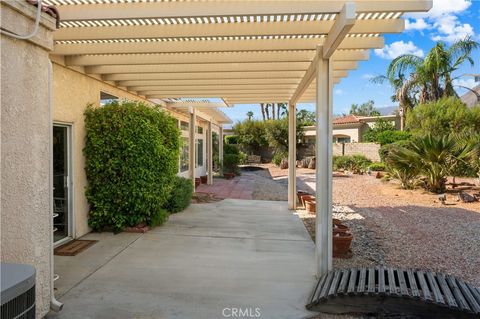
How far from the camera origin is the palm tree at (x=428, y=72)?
79.1ft

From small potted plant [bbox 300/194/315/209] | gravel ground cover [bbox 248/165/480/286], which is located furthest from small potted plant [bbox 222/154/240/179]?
small potted plant [bbox 300/194/315/209]

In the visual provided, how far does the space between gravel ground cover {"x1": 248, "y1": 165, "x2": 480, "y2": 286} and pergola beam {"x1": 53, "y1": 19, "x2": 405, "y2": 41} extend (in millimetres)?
3607

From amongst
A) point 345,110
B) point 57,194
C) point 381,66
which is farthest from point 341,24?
point 345,110

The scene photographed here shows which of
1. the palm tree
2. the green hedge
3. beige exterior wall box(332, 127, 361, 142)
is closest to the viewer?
the green hedge

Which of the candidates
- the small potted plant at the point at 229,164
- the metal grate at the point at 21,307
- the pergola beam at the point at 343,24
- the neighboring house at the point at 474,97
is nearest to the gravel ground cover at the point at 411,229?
the pergola beam at the point at 343,24

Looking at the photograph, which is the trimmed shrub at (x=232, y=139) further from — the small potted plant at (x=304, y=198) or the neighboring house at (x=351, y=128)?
the small potted plant at (x=304, y=198)

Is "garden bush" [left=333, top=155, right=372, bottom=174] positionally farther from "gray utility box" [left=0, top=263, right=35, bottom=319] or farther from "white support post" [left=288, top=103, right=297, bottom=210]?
"gray utility box" [left=0, top=263, right=35, bottom=319]

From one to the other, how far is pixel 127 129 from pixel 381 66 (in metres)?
27.9

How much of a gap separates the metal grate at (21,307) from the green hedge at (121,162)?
184 inches

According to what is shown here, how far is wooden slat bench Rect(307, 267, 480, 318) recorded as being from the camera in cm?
351

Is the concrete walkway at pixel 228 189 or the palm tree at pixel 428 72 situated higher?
the palm tree at pixel 428 72

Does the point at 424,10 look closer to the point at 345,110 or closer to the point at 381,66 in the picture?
the point at 381,66

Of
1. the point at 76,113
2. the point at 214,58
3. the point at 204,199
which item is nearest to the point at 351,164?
the point at 204,199

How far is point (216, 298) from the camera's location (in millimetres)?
4121
